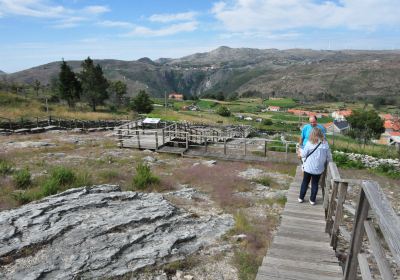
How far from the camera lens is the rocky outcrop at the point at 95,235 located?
5957mm

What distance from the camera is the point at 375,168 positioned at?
53.2ft

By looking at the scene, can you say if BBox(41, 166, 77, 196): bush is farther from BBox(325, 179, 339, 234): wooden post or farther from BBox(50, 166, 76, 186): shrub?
BBox(325, 179, 339, 234): wooden post

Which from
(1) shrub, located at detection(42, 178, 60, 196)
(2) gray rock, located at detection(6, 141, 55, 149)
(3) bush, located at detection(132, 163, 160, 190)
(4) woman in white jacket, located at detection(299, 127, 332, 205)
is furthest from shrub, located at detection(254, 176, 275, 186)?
(2) gray rock, located at detection(6, 141, 55, 149)

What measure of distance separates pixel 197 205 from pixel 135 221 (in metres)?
2.54

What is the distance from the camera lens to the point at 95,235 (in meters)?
6.88

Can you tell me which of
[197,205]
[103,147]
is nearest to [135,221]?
[197,205]

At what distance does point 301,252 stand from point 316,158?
232 centimetres

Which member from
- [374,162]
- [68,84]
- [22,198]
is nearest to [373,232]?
[22,198]

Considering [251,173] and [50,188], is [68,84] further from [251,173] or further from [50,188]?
[50,188]

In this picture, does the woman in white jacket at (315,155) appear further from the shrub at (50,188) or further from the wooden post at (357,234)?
the shrub at (50,188)

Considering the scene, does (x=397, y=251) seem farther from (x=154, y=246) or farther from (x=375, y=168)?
(x=375, y=168)

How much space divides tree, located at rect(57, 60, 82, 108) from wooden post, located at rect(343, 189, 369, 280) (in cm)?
4940

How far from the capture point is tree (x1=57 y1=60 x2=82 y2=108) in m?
47.1

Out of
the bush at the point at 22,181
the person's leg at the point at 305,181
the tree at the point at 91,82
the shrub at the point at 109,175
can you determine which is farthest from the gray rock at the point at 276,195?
the tree at the point at 91,82
